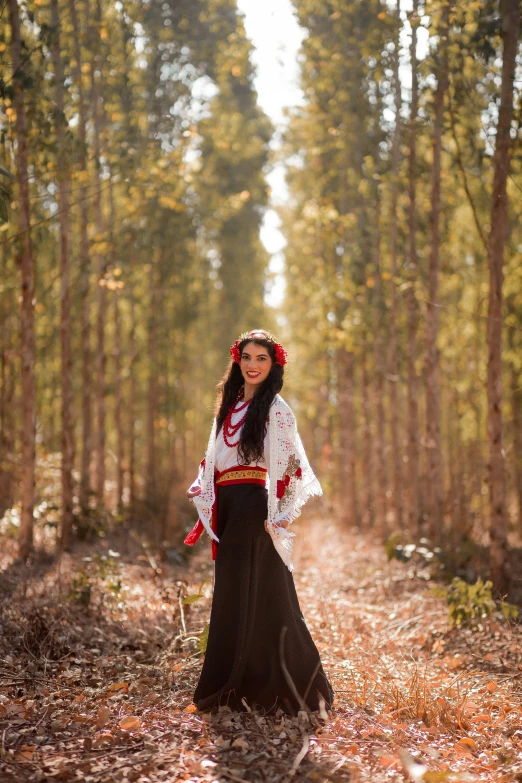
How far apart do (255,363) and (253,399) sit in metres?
0.24

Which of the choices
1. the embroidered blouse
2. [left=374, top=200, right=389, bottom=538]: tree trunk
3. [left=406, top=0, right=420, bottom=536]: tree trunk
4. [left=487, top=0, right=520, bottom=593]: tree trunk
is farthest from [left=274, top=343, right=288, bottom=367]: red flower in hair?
[left=374, top=200, right=389, bottom=538]: tree trunk

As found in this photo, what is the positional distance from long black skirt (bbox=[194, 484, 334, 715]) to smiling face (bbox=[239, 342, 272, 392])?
73 centimetres

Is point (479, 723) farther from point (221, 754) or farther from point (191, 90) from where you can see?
point (191, 90)

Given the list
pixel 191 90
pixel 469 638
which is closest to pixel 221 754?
pixel 469 638

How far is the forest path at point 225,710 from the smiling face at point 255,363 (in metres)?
2.08

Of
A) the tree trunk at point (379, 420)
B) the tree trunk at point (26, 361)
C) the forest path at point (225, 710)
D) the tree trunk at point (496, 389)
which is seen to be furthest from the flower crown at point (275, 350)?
the tree trunk at point (379, 420)

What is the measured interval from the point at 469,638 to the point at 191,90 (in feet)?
34.9

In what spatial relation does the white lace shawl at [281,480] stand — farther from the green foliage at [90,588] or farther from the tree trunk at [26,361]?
the tree trunk at [26,361]

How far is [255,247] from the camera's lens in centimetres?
2289

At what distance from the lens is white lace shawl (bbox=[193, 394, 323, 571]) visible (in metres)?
4.50

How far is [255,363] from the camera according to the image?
188 inches

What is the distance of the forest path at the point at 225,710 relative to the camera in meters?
3.80

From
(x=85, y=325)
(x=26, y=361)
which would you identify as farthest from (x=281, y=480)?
(x=85, y=325)

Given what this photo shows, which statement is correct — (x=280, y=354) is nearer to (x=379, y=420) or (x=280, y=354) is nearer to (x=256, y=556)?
(x=256, y=556)
